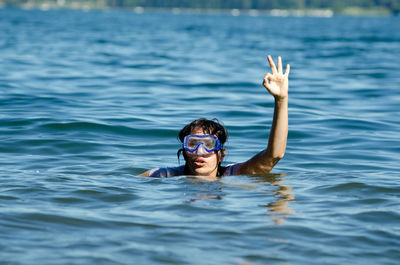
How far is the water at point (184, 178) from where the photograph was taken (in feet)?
15.7

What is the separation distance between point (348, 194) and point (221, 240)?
2.16m

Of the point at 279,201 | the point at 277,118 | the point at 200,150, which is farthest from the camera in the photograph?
the point at 200,150

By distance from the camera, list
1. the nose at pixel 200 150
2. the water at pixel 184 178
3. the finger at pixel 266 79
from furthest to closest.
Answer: the nose at pixel 200 150
the finger at pixel 266 79
the water at pixel 184 178

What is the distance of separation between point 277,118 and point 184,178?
4.95 feet

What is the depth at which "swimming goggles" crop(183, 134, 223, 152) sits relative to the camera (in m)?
6.60

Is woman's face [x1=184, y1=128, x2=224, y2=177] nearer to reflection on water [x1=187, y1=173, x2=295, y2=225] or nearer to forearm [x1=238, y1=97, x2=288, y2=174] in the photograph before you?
reflection on water [x1=187, y1=173, x2=295, y2=225]

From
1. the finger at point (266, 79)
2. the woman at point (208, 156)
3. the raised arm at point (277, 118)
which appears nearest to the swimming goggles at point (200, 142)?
the woman at point (208, 156)

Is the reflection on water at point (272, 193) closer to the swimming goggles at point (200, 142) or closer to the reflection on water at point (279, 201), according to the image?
the reflection on water at point (279, 201)

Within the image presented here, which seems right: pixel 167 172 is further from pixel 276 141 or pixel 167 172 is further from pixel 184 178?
pixel 276 141

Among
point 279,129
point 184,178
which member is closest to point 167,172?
point 184,178

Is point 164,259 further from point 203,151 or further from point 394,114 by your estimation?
point 394,114

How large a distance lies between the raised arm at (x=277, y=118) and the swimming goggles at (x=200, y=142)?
0.47 metres

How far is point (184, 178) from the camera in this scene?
6.82 metres

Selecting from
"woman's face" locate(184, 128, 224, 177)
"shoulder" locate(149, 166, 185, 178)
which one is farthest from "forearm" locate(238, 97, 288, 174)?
"shoulder" locate(149, 166, 185, 178)
